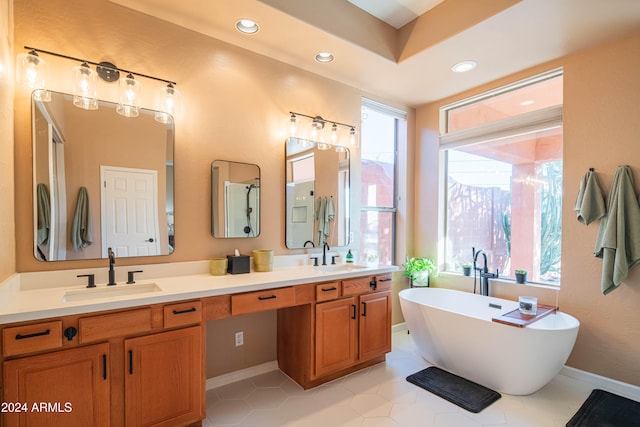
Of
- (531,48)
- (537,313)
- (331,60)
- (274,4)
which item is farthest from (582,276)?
(274,4)

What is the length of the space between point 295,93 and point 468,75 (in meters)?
1.80

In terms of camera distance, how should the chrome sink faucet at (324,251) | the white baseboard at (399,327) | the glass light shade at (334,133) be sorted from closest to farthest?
1. the chrome sink faucet at (324,251)
2. the glass light shade at (334,133)
3. the white baseboard at (399,327)

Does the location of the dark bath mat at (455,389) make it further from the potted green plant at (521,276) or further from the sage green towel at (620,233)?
the sage green towel at (620,233)

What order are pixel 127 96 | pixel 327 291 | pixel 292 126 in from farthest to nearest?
1. pixel 292 126
2. pixel 327 291
3. pixel 127 96

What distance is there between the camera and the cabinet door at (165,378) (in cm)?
171

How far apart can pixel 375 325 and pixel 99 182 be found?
2493mm

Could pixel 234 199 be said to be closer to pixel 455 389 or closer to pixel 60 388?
pixel 60 388

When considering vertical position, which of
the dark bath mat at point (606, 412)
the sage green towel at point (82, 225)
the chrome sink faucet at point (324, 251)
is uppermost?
the sage green towel at point (82, 225)

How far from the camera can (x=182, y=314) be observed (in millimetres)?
1869

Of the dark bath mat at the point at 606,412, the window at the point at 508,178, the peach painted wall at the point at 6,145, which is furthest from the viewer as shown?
the window at the point at 508,178

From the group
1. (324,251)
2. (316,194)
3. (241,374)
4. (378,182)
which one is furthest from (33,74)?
(378,182)

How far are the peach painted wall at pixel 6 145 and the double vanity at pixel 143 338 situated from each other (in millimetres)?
164

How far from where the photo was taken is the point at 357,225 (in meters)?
3.51

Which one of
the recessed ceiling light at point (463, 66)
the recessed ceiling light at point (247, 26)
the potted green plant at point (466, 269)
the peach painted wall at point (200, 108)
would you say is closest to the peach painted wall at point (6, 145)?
the peach painted wall at point (200, 108)
